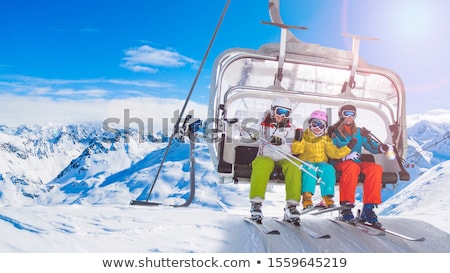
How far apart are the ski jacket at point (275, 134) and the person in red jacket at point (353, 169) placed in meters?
0.52

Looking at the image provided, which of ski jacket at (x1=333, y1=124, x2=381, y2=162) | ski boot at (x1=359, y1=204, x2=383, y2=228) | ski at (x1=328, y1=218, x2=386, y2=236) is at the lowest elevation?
ski at (x1=328, y1=218, x2=386, y2=236)

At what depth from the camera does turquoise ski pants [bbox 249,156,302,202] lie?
4.19 metres

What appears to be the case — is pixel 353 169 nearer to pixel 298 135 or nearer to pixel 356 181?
pixel 356 181

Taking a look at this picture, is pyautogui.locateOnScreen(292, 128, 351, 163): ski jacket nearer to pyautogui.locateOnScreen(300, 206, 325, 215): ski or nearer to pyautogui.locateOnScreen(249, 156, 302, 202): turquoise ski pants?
pyautogui.locateOnScreen(249, 156, 302, 202): turquoise ski pants

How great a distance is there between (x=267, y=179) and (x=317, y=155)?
0.59 metres

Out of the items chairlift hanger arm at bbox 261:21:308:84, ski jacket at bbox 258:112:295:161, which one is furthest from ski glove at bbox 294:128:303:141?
chairlift hanger arm at bbox 261:21:308:84

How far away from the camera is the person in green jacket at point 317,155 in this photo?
4.19 meters

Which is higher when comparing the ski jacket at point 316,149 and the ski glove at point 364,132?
the ski glove at point 364,132

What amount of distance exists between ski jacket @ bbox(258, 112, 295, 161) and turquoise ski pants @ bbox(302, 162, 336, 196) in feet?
0.98

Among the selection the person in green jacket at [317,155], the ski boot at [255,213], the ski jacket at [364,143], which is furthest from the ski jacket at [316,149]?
the ski boot at [255,213]

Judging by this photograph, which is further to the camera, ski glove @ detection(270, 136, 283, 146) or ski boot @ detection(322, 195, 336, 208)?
ski glove @ detection(270, 136, 283, 146)

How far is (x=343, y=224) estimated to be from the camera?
4.65m

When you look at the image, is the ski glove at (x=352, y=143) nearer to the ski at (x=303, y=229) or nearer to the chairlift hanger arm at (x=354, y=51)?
the chairlift hanger arm at (x=354, y=51)

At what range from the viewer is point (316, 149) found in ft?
14.7
